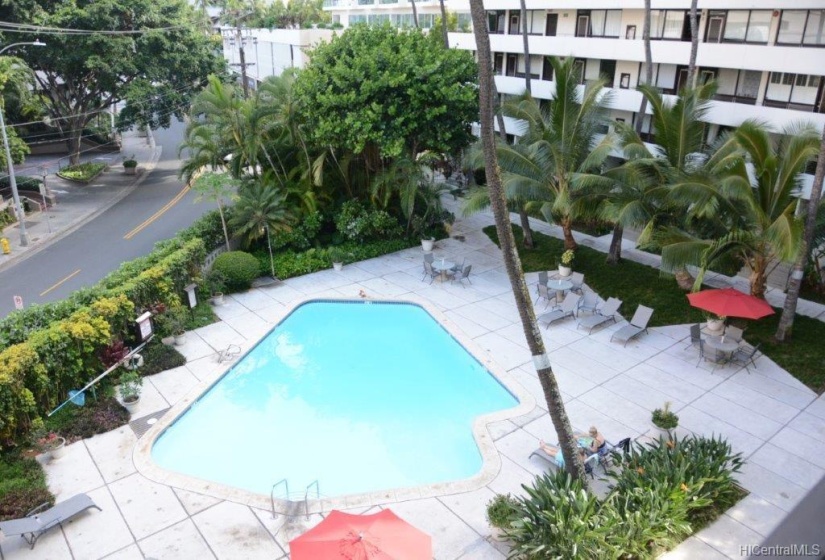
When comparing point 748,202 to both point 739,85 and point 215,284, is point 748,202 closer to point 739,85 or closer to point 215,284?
point 739,85

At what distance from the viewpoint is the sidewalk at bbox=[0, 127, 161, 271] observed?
92.0 feet

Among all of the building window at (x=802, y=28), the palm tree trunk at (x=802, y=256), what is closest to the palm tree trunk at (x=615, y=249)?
the palm tree trunk at (x=802, y=256)

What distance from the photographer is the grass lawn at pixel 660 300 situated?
15984mm

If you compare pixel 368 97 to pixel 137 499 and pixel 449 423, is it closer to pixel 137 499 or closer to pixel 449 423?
pixel 449 423

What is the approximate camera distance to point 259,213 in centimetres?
2227

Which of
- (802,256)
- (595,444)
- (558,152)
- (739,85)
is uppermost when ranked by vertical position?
(739,85)

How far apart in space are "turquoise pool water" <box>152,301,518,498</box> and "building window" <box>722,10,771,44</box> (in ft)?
58.6

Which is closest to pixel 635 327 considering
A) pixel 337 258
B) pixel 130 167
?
pixel 337 258

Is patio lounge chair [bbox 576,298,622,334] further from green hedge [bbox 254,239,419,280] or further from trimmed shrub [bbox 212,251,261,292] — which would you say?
trimmed shrub [bbox 212,251,261,292]

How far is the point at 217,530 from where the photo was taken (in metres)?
10.9

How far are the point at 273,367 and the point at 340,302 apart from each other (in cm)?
410

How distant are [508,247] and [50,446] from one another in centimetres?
1042

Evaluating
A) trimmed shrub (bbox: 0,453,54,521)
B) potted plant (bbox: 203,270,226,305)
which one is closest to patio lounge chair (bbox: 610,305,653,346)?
potted plant (bbox: 203,270,226,305)

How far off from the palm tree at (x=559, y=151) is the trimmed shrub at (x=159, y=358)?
36.4ft
